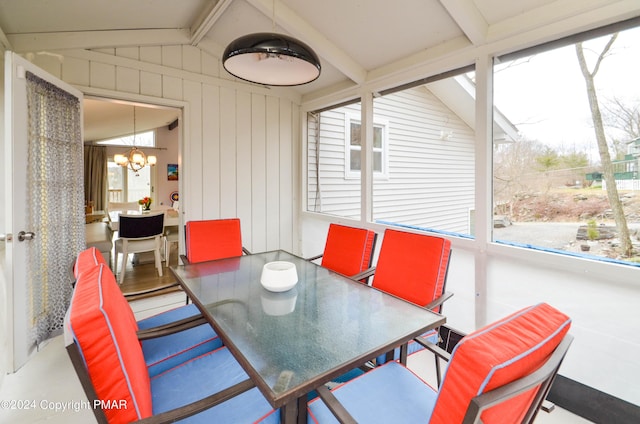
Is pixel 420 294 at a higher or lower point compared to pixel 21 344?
higher

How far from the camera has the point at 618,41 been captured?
69.6 inches

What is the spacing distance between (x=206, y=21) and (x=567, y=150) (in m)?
3.27

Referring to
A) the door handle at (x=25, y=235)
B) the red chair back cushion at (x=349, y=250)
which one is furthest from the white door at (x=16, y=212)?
the red chair back cushion at (x=349, y=250)

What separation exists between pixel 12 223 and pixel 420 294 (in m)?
2.72

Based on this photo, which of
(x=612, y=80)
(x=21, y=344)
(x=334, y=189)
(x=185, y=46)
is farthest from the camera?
(x=334, y=189)

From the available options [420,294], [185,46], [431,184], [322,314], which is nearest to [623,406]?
[420,294]

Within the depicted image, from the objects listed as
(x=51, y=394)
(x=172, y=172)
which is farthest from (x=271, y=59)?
(x=172, y=172)

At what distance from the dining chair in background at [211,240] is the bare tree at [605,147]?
8.39ft

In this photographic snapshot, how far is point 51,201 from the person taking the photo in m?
2.46

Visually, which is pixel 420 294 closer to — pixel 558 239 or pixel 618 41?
pixel 558 239

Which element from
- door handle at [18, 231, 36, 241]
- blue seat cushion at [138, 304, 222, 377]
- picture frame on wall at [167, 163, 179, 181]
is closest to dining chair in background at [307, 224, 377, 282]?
blue seat cushion at [138, 304, 222, 377]

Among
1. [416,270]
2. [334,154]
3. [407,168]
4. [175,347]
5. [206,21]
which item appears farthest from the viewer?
[407,168]

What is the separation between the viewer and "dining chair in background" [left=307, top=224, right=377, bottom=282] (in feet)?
7.64

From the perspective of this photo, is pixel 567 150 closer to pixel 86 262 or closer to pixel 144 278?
pixel 86 262
